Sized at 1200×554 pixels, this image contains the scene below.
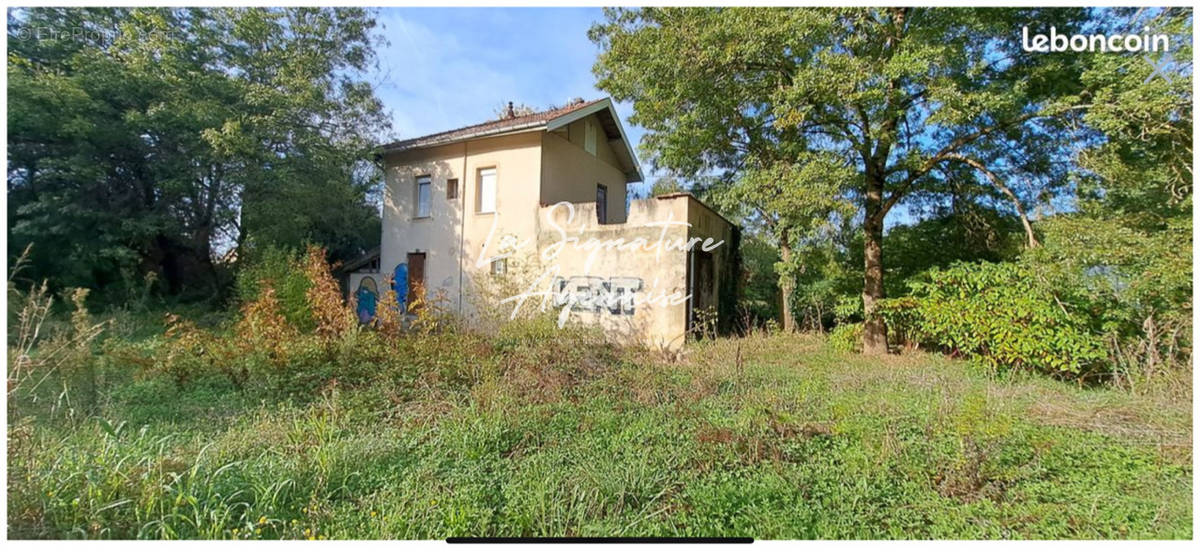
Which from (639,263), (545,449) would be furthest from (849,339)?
(545,449)

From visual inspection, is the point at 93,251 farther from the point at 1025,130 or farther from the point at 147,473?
the point at 1025,130

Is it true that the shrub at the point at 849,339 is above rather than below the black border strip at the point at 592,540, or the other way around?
above

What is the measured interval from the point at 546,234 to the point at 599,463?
6271 millimetres

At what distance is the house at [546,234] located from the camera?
7582mm

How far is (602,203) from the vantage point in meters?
10.9

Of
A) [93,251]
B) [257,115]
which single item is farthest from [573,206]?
[93,251]

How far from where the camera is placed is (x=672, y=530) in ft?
6.91

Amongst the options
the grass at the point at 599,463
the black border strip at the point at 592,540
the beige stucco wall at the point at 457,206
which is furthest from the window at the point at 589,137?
the black border strip at the point at 592,540

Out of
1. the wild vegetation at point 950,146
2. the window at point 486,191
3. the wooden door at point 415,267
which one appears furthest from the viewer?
the wooden door at point 415,267

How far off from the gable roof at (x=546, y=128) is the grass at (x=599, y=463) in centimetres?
594

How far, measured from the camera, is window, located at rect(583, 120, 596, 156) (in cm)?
1012

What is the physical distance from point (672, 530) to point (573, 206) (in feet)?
22.3

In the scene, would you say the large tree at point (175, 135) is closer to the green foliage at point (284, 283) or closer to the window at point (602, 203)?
the green foliage at point (284, 283)

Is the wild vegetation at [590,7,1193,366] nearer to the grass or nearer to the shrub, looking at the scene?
the shrub
